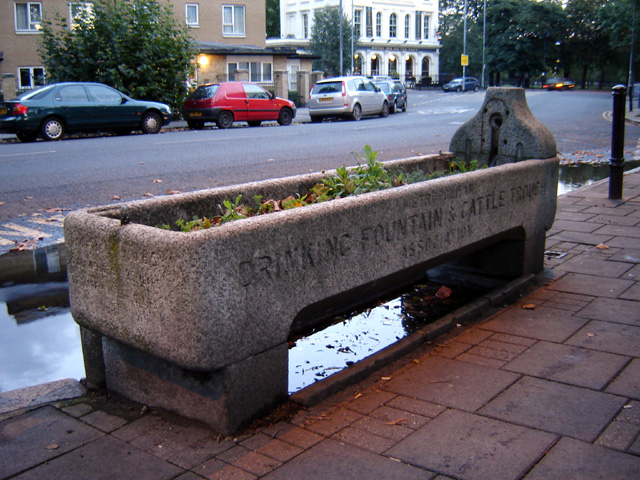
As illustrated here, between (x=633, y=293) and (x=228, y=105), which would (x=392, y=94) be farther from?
(x=633, y=293)

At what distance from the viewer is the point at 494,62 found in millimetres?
83438

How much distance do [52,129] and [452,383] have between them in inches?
684

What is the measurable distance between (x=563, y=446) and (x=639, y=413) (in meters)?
0.56

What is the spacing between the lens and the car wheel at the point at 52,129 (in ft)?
60.6

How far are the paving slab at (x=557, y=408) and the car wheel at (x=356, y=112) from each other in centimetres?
2394

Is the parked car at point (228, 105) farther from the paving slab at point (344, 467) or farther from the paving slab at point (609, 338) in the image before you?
the paving slab at point (344, 467)

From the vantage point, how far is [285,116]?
84.5ft

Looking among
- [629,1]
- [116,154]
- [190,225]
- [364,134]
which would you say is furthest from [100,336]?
[629,1]

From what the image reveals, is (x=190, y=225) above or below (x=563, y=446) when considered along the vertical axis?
above

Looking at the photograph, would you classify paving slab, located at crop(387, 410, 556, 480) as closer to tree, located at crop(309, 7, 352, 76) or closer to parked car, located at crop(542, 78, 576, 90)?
tree, located at crop(309, 7, 352, 76)

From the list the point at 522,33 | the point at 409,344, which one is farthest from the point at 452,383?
the point at 522,33

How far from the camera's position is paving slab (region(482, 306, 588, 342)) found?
14.4ft

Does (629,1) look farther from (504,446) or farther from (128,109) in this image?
(504,446)

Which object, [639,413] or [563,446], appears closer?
[563,446]
